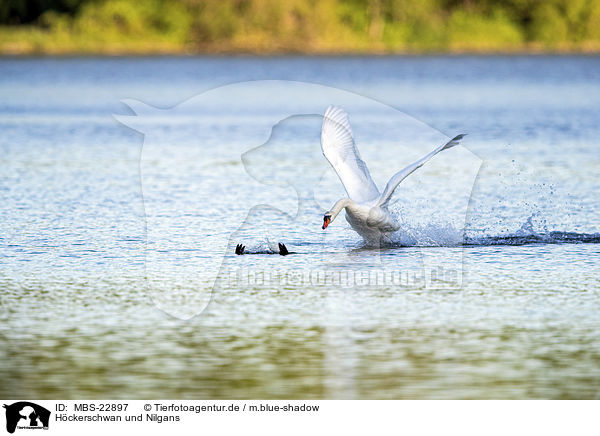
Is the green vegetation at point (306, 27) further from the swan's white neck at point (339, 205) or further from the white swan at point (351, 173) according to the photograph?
the swan's white neck at point (339, 205)

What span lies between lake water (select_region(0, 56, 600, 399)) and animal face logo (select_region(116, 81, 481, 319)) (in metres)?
0.05

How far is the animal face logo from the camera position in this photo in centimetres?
1434

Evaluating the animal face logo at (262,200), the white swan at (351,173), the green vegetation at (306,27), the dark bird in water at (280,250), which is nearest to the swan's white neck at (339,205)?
the white swan at (351,173)

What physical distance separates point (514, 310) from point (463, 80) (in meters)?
52.0

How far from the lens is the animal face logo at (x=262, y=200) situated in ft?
47.1
